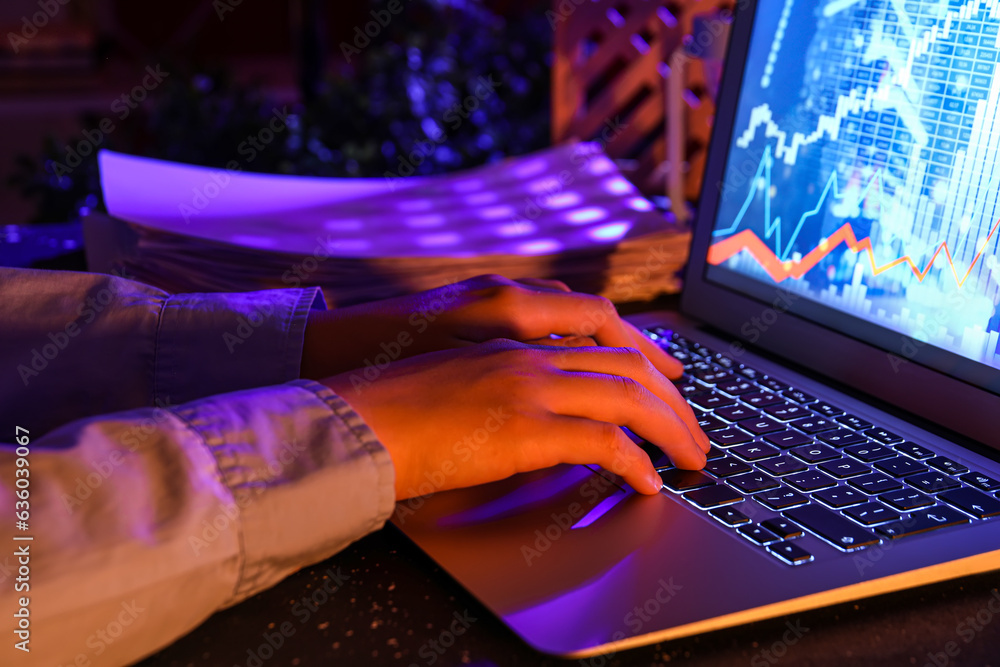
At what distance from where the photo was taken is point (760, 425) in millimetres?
549

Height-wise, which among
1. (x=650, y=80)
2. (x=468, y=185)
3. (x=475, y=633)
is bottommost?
(x=475, y=633)

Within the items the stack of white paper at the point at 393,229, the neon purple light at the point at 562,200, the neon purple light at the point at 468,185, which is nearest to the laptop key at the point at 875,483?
the stack of white paper at the point at 393,229

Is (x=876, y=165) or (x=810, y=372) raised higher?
(x=876, y=165)

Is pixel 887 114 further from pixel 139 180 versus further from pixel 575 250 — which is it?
pixel 139 180

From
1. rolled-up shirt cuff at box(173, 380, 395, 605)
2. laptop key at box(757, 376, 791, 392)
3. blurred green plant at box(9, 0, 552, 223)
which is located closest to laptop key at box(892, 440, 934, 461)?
laptop key at box(757, 376, 791, 392)

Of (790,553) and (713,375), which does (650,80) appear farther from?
(790,553)

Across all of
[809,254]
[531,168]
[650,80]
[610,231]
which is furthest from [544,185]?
[809,254]

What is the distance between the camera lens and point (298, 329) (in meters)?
0.56

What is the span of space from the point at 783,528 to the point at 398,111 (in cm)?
141

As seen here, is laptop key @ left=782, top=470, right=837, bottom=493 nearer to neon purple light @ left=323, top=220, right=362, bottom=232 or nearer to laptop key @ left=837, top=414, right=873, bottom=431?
laptop key @ left=837, top=414, right=873, bottom=431

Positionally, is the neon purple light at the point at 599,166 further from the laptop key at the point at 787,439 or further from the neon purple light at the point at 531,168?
the laptop key at the point at 787,439

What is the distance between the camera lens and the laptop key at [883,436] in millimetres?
530

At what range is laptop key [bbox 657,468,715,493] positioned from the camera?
1.56 feet

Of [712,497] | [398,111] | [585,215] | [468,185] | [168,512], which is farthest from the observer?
[398,111]
